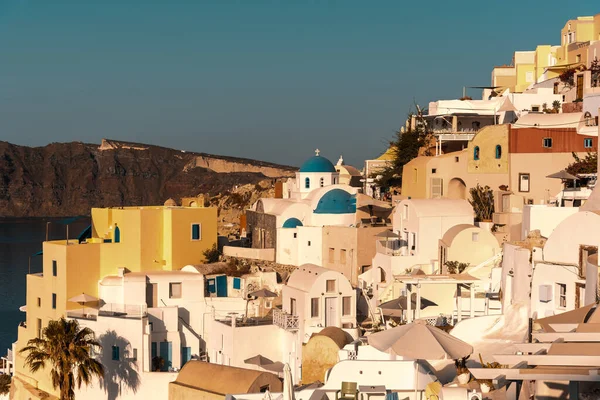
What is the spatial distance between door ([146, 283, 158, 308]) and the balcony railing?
4900 mm

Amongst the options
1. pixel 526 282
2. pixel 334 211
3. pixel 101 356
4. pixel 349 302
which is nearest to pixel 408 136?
pixel 334 211

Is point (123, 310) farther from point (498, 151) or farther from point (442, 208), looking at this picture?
point (498, 151)

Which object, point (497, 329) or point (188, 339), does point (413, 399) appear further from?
point (188, 339)

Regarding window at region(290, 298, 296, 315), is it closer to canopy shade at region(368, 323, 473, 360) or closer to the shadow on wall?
the shadow on wall

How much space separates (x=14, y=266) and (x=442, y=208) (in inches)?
2721

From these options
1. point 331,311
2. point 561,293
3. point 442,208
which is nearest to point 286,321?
point 331,311

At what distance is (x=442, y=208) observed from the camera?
31.8 meters

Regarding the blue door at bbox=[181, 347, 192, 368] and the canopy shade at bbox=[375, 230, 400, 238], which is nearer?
the blue door at bbox=[181, 347, 192, 368]

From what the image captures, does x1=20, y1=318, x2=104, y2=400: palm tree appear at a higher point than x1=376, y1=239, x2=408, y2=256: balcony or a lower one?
lower

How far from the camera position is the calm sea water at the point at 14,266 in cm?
5522

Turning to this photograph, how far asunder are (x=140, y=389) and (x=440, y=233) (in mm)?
10456

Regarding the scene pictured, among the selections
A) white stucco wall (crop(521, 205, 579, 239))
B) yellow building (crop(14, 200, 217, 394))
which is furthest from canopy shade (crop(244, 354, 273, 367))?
white stucco wall (crop(521, 205, 579, 239))

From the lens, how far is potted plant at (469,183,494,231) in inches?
1323

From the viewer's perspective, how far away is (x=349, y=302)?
2848cm
